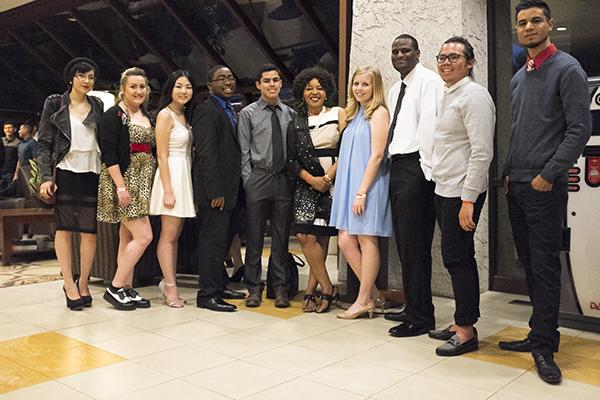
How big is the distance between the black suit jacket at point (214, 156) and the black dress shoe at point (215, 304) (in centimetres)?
62

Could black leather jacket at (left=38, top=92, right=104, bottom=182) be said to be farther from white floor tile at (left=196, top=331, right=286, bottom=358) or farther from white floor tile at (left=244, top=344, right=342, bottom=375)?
white floor tile at (left=244, top=344, right=342, bottom=375)

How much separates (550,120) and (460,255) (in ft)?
2.57

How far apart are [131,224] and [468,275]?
2.22m

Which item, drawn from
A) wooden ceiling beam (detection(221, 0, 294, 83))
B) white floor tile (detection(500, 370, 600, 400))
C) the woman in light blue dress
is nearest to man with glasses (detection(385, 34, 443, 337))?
the woman in light blue dress

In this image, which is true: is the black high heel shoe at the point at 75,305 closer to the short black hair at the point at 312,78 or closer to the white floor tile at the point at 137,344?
the white floor tile at the point at 137,344

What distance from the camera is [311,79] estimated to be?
381 centimetres

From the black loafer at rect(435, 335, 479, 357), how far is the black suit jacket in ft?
5.52

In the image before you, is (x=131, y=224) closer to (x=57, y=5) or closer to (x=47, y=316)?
(x=47, y=316)

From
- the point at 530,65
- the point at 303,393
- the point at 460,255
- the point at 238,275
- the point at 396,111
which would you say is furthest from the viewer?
the point at 238,275

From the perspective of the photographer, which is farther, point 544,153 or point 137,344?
point 137,344

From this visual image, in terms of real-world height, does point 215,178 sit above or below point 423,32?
below

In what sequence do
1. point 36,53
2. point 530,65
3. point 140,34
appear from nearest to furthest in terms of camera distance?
point 530,65 → point 140,34 → point 36,53

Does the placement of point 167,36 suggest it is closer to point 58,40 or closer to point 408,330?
point 58,40

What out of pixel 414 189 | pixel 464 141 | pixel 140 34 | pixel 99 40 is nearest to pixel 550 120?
pixel 464 141
